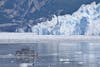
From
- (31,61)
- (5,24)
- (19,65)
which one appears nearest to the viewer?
(19,65)

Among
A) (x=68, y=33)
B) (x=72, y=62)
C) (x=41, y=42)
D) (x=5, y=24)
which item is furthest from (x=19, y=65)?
(x=5, y=24)

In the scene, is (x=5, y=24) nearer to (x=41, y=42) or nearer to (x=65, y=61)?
(x=41, y=42)

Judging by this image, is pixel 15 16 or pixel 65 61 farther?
pixel 15 16

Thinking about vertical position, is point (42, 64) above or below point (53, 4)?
below

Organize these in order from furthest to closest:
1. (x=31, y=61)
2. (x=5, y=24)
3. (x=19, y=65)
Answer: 1. (x=5, y=24)
2. (x=31, y=61)
3. (x=19, y=65)

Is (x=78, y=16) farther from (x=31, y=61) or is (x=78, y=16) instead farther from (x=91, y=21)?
(x=31, y=61)

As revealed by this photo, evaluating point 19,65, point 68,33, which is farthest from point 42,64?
point 68,33
